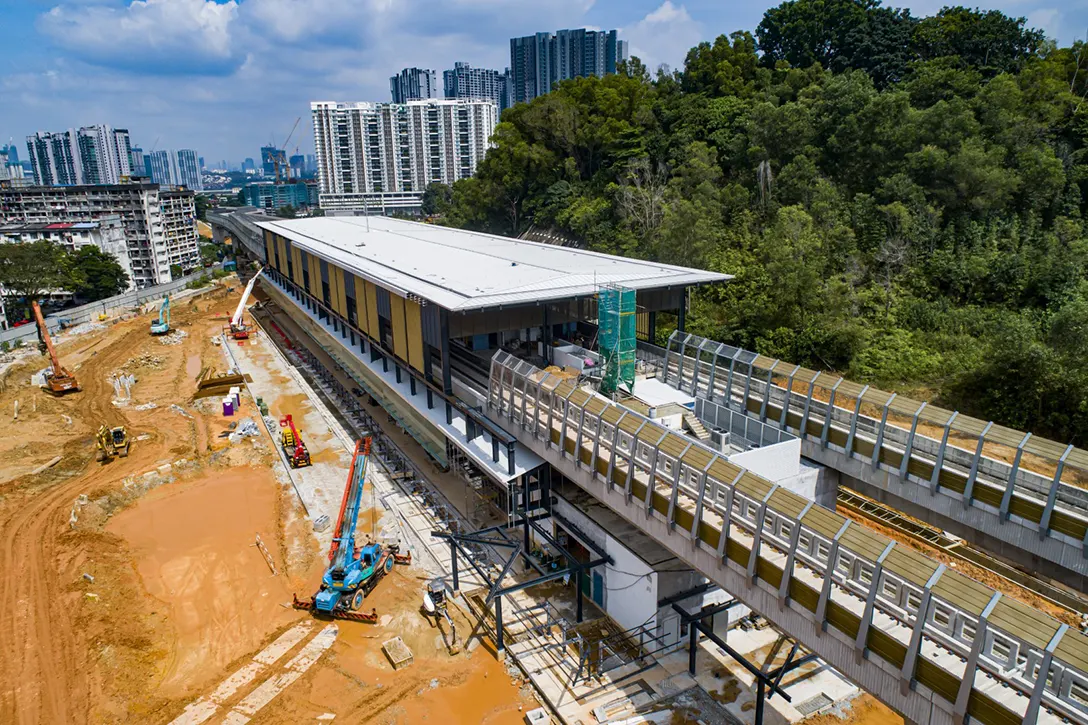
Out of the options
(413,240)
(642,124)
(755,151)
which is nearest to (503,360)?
(413,240)

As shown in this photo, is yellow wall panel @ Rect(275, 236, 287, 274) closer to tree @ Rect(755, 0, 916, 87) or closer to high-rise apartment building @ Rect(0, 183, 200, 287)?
tree @ Rect(755, 0, 916, 87)

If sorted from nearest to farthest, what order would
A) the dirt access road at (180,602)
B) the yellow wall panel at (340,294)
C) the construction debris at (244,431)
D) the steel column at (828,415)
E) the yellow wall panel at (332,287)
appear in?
the dirt access road at (180,602), the steel column at (828,415), the construction debris at (244,431), the yellow wall panel at (340,294), the yellow wall panel at (332,287)

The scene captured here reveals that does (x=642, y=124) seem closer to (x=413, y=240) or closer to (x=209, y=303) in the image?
(x=413, y=240)

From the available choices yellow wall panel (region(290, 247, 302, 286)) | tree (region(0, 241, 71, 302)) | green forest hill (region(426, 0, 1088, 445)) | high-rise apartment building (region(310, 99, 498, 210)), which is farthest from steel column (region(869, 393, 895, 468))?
high-rise apartment building (region(310, 99, 498, 210))

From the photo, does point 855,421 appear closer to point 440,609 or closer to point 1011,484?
point 1011,484

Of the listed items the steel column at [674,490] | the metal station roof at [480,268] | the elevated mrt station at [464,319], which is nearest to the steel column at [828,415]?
the steel column at [674,490]

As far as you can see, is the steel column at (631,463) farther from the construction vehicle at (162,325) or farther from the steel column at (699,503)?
the construction vehicle at (162,325)
